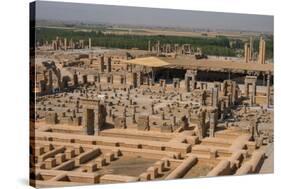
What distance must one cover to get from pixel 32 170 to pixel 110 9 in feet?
6.35

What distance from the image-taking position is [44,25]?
6.50 meters

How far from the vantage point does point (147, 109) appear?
730 centimetres

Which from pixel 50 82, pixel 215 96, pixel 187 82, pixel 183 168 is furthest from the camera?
pixel 215 96

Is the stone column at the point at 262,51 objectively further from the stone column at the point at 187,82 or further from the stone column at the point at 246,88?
the stone column at the point at 187,82

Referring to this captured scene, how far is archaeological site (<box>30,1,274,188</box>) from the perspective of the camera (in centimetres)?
665

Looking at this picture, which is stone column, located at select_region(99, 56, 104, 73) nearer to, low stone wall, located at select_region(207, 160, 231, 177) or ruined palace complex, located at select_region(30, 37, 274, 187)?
ruined palace complex, located at select_region(30, 37, 274, 187)

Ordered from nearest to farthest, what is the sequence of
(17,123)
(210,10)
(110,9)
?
(17,123)
(110,9)
(210,10)

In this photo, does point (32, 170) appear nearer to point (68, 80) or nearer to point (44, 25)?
point (68, 80)

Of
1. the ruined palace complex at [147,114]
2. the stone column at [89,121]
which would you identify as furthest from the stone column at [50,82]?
→ the stone column at [89,121]

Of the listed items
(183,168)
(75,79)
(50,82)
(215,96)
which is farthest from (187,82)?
(50,82)

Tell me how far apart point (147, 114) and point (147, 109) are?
0.06 metres

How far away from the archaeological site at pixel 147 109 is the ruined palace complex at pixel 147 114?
0.5 inches

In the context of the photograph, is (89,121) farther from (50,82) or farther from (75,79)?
(50,82)
